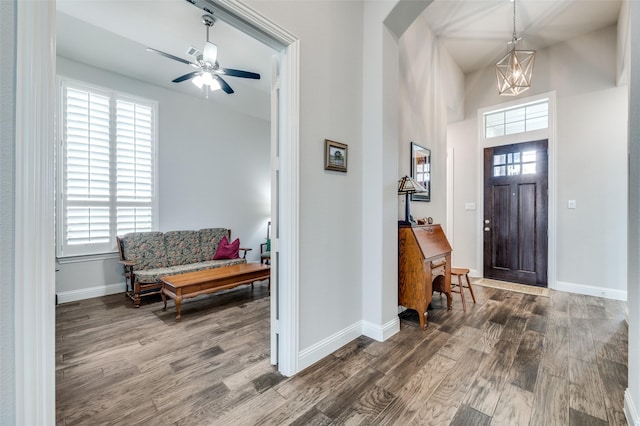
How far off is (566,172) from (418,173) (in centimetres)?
231

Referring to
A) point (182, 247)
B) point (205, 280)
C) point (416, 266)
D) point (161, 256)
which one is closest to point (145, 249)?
point (161, 256)

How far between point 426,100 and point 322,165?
2.33 m

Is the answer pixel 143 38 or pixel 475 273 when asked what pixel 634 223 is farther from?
pixel 143 38

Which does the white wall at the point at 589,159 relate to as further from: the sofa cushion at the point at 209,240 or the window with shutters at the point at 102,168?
the window with shutters at the point at 102,168

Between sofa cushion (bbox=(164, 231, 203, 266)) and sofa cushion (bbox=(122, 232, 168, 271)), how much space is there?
0.27 feet

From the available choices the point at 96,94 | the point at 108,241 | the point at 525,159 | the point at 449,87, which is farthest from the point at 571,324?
Result: the point at 96,94

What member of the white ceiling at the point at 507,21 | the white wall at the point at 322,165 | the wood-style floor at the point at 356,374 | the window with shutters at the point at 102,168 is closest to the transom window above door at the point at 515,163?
the white ceiling at the point at 507,21

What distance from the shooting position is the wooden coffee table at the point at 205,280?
2921 mm

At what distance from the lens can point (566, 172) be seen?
3816mm

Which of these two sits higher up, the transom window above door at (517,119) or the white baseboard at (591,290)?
the transom window above door at (517,119)

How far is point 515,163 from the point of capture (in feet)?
13.8

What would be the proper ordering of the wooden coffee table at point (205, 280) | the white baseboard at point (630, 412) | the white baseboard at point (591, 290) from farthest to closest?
the white baseboard at point (591, 290), the wooden coffee table at point (205, 280), the white baseboard at point (630, 412)

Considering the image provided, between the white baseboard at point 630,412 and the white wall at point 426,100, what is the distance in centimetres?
200

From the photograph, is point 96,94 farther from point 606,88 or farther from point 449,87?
point 606,88
